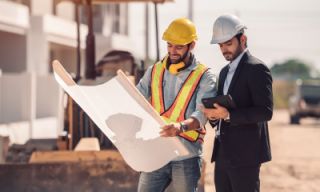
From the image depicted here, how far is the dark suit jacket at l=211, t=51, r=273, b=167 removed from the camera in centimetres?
524

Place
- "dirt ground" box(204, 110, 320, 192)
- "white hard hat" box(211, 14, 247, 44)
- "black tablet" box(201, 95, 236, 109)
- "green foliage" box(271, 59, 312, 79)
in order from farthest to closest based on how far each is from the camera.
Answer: "green foliage" box(271, 59, 312, 79)
"dirt ground" box(204, 110, 320, 192)
"white hard hat" box(211, 14, 247, 44)
"black tablet" box(201, 95, 236, 109)

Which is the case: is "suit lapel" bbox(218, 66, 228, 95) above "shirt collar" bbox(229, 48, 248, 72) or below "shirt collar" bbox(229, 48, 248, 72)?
Result: below

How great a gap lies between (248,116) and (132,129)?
705 millimetres

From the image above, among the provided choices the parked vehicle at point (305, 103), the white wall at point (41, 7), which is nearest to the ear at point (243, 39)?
the white wall at point (41, 7)

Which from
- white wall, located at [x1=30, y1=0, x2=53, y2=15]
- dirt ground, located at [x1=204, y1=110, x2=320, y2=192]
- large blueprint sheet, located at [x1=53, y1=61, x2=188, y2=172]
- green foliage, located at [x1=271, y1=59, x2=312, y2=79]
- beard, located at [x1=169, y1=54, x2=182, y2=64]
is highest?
beard, located at [x1=169, y1=54, x2=182, y2=64]

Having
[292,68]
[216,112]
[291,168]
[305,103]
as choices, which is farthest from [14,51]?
[292,68]

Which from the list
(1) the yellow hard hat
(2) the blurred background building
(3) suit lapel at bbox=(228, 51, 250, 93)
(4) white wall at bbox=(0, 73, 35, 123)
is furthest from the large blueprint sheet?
(4) white wall at bbox=(0, 73, 35, 123)

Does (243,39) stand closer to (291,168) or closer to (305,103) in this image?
(291,168)

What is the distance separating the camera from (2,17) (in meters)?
24.6

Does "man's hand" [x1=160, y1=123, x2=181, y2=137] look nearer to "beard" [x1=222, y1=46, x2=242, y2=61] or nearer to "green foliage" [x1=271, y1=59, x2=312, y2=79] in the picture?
"beard" [x1=222, y1=46, x2=242, y2=61]

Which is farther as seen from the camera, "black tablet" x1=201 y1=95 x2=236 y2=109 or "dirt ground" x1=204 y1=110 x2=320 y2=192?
"dirt ground" x1=204 y1=110 x2=320 y2=192

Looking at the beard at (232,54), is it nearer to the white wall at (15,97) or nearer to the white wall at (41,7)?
the white wall at (15,97)

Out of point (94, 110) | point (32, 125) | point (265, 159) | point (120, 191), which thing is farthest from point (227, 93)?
point (32, 125)

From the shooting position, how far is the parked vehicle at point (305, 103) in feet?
126
